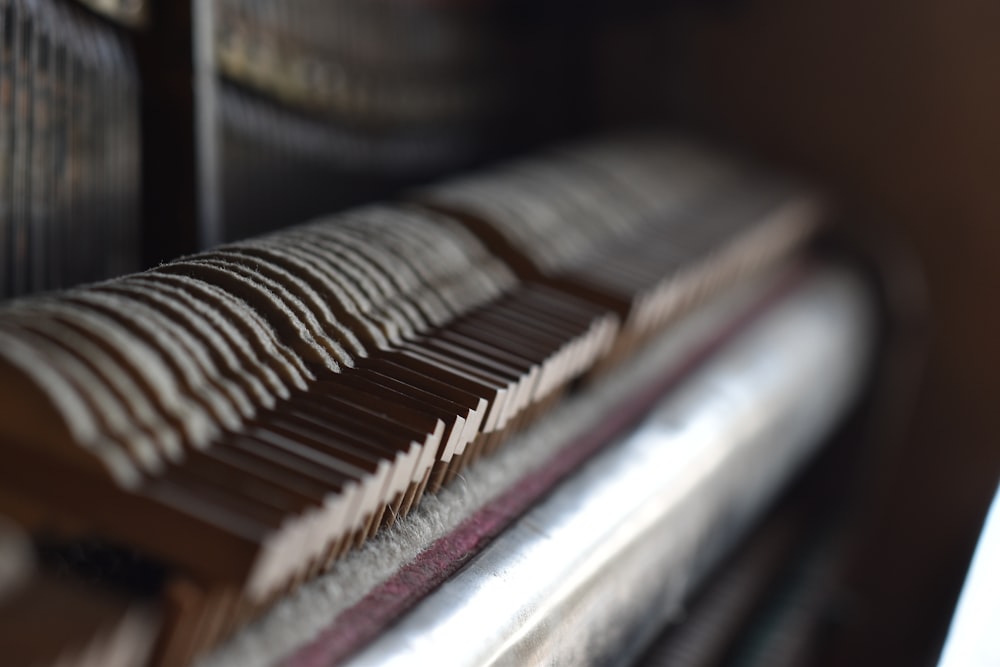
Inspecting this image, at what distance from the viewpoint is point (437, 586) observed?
1022mm

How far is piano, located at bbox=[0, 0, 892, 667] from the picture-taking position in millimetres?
776

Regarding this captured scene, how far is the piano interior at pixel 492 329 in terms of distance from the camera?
81 cm

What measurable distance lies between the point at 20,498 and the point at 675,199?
5.41ft

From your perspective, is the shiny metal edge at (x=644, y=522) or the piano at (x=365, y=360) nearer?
the piano at (x=365, y=360)

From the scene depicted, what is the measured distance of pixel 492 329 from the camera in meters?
1.30

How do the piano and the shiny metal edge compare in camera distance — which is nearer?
Answer: the piano

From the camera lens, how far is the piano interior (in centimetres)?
81

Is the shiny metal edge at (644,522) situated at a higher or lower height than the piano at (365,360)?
lower

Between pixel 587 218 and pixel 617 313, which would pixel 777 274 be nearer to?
pixel 587 218

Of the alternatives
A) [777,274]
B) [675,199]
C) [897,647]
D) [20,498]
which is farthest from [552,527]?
[897,647]

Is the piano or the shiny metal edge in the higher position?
the piano

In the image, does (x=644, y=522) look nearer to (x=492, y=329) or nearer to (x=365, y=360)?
(x=492, y=329)

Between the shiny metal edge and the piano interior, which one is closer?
the piano interior

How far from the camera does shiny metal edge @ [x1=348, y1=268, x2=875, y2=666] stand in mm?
1017
